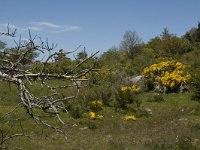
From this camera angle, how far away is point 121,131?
52.0 ft

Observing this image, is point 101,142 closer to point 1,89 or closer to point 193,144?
point 193,144

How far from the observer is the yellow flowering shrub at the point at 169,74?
2494 cm

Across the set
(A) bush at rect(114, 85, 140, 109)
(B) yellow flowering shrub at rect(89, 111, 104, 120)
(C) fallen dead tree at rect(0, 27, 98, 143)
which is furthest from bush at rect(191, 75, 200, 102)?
(C) fallen dead tree at rect(0, 27, 98, 143)

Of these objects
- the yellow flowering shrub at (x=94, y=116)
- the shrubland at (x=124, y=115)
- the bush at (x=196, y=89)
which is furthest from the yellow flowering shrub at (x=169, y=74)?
the yellow flowering shrub at (x=94, y=116)

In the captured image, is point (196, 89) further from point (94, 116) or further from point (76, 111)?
point (76, 111)

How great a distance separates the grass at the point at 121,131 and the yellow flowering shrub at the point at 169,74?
3496 mm

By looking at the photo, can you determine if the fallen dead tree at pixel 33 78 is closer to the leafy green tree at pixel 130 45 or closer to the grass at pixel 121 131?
the grass at pixel 121 131

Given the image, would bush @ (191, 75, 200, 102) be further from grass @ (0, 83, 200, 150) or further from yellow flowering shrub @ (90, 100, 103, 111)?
yellow flowering shrub @ (90, 100, 103, 111)

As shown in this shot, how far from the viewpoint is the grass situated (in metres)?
13.0

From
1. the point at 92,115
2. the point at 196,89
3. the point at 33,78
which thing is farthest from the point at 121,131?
the point at 33,78

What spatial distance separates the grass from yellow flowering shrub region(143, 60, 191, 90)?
11.5 feet

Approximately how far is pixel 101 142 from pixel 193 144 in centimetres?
271

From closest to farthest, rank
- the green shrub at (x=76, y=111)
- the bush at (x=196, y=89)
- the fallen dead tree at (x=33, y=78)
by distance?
the fallen dead tree at (x=33, y=78), the green shrub at (x=76, y=111), the bush at (x=196, y=89)

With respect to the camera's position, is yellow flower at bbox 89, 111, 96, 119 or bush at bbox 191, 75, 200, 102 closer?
yellow flower at bbox 89, 111, 96, 119
